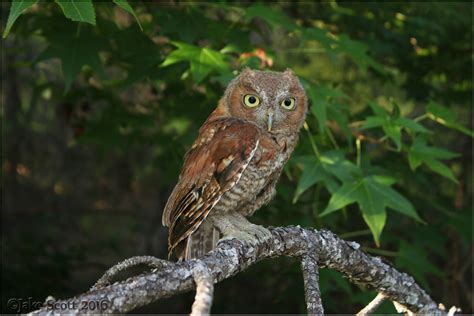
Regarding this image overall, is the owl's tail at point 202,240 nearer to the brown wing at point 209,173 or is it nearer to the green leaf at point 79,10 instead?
the brown wing at point 209,173

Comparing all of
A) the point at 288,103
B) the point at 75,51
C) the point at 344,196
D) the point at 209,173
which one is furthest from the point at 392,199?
the point at 75,51

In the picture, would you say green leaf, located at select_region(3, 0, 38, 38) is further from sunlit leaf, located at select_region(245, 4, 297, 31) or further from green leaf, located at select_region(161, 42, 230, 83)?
sunlit leaf, located at select_region(245, 4, 297, 31)

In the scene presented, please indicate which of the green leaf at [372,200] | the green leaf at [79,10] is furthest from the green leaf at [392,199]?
the green leaf at [79,10]

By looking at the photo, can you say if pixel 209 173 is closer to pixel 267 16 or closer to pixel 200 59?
pixel 200 59

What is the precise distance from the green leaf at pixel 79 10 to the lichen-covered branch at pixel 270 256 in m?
0.95

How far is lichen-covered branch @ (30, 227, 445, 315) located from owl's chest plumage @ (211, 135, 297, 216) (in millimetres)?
294

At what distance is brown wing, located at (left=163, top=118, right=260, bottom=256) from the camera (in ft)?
9.54

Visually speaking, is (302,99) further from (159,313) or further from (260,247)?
(159,313)

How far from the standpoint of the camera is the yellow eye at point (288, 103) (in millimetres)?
3078

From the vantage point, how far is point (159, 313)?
630 cm

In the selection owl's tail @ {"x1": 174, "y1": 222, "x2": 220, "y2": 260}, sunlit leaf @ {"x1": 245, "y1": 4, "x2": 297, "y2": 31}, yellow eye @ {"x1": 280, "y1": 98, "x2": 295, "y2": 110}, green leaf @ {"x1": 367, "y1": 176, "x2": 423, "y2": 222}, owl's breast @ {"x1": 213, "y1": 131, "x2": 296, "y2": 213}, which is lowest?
owl's tail @ {"x1": 174, "y1": 222, "x2": 220, "y2": 260}

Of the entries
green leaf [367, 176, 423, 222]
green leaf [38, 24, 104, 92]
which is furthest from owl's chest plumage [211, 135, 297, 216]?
green leaf [38, 24, 104, 92]

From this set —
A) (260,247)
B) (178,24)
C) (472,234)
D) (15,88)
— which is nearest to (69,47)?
(178,24)

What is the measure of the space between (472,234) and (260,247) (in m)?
2.24
